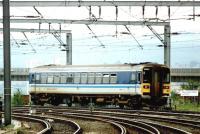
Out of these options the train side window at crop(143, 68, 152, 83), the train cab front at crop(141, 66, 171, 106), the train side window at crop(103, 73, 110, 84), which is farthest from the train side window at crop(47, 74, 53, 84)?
the train side window at crop(143, 68, 152, 83)

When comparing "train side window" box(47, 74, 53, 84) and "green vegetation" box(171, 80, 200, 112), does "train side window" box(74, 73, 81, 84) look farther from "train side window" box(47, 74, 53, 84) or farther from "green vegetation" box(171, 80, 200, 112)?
"green vegetation" box(171, 80, 200, 112)

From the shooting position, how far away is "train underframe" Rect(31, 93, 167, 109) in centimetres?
3697

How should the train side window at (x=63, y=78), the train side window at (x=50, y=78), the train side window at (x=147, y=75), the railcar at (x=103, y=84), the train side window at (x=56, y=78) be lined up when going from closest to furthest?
the train side window at (x=147, y=75) → the railcar at (x=103, y=84) → the train side window at (x=63, y=78) → the train side window at (x=56, y=78) → the train side window at (x=50, y=78)

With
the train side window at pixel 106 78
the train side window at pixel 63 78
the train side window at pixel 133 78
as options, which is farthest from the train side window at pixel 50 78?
the train side window at pixel 133 78

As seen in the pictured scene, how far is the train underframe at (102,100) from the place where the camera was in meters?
37.0

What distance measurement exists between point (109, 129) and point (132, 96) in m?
15.0

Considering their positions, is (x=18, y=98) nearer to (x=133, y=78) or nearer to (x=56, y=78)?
(x=56, y=78)

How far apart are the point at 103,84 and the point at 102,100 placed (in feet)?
4.88

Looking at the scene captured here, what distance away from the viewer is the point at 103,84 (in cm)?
3888

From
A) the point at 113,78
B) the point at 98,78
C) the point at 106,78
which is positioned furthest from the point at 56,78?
the point at 113,78

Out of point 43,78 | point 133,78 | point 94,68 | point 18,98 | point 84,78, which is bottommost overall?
point 18,98

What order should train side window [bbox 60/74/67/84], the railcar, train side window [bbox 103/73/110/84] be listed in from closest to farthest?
the railcar, train side window [bbox 103/73/110/84], train side window [bbox 60/74/67/84]

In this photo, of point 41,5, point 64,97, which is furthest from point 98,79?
point 41,5

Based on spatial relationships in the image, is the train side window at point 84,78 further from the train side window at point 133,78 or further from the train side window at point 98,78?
the train side window at point 133,78
